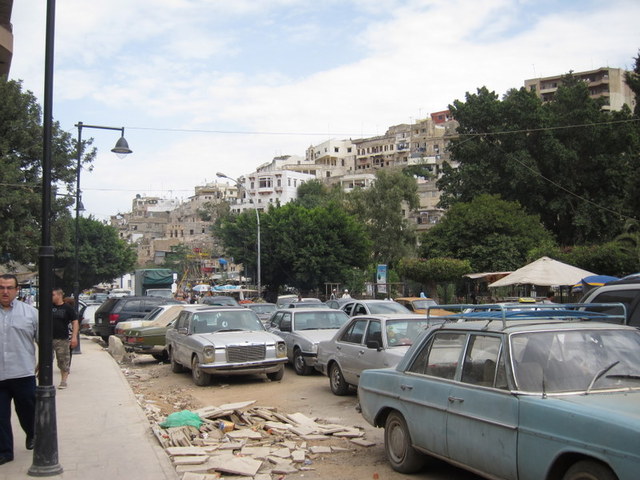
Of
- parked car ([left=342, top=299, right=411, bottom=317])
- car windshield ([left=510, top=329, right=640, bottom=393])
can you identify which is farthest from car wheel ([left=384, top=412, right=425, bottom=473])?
parked car ([left=342, top=299, right=411, bottom=317])

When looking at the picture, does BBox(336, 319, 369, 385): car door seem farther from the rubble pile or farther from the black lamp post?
the black lamp post

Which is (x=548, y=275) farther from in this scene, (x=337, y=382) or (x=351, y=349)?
(x=351, y=349)

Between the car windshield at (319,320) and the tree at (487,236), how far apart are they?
82.5 feet

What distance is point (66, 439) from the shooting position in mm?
7934

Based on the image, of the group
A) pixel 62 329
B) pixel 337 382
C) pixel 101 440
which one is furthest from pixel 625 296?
pixel 62 329

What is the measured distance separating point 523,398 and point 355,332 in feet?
22.0

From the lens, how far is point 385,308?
1789 centimetres

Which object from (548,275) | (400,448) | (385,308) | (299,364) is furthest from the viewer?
(548,275)

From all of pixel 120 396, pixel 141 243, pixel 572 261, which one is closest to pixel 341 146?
pixel 141 243

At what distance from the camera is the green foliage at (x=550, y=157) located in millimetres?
44906

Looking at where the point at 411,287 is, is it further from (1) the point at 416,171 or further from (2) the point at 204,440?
(1) the point at 416,171

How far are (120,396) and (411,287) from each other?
104 ft

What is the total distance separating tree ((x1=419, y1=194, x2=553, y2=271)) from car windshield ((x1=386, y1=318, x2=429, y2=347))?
29.3 meters

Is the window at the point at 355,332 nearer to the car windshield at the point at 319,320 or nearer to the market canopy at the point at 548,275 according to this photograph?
the car windshield at the point at 319,320
